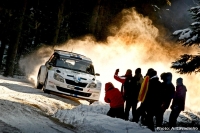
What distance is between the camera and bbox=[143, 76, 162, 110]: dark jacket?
1055 centimetres

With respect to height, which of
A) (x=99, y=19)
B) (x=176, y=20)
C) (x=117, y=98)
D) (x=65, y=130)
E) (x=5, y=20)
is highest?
(x=176, y=20)

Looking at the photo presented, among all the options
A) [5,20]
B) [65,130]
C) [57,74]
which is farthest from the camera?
[5,20]

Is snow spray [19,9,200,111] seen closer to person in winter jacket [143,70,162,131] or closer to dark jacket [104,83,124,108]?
dark jacket [104,83,124,108]

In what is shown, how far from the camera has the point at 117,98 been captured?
1117cm

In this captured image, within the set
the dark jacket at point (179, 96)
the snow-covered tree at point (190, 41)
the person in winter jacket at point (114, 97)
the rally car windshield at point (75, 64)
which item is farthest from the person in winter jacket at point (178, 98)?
the rally car windshield at point (75, 64)

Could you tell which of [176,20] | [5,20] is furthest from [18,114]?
[176,20]

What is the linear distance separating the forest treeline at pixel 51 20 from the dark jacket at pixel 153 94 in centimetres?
1395

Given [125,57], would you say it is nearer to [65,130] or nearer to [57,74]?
[57,74]

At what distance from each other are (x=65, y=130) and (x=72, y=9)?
22.6 metres

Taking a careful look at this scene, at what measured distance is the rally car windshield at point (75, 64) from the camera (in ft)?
55.0

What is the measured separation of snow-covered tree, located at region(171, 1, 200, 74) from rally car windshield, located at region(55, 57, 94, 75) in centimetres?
500

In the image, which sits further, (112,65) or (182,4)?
(182,4)

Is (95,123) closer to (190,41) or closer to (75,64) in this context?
(190,41)

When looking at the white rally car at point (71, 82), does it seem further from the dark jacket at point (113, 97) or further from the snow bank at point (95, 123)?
the dark jacket at point (113, 97)
